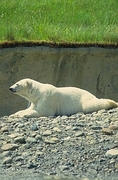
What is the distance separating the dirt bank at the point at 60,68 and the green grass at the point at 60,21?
0.33 metres

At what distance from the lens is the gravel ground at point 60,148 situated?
29.1 ft

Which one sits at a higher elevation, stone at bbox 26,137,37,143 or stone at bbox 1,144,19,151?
stone at bbox 26,137,37,143

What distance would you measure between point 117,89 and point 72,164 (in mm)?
7184

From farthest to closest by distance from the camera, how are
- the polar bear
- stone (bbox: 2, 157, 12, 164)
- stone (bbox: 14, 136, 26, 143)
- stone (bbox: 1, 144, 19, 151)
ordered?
the polar bear, stone (bbox: 14, 136, 26, 143), stone (bbox: 1, 144, 19, 151), stone (bbox: 2, 157, 12, 164)

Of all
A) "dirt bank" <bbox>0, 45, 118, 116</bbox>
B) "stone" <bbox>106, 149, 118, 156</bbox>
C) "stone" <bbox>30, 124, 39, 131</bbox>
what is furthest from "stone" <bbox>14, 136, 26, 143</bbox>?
"dirt bank" <bbox>0, 45, 118, 116</bbox>

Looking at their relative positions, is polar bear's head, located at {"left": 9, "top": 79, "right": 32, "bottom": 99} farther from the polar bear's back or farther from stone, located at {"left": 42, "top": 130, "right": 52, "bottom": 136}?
stone, located at {"left": 42, "top": 130, "right": 52, "bottom": 136}

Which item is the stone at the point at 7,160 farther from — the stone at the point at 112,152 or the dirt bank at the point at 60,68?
the dirt bank at the point at 60,68

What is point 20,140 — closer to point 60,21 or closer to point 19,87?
point 19,87

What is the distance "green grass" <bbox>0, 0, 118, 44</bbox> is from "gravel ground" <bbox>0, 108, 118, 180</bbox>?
450cm

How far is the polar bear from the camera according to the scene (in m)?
12.5

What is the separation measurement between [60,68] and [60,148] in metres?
6.09

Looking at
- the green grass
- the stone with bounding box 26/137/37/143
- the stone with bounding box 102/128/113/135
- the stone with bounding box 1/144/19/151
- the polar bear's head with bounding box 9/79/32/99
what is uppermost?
the green grass

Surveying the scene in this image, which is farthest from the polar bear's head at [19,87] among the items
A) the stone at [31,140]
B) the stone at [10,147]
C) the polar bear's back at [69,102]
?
the stone at [10,147]

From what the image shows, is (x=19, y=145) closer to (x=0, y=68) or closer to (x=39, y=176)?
(x=39, y=176)
